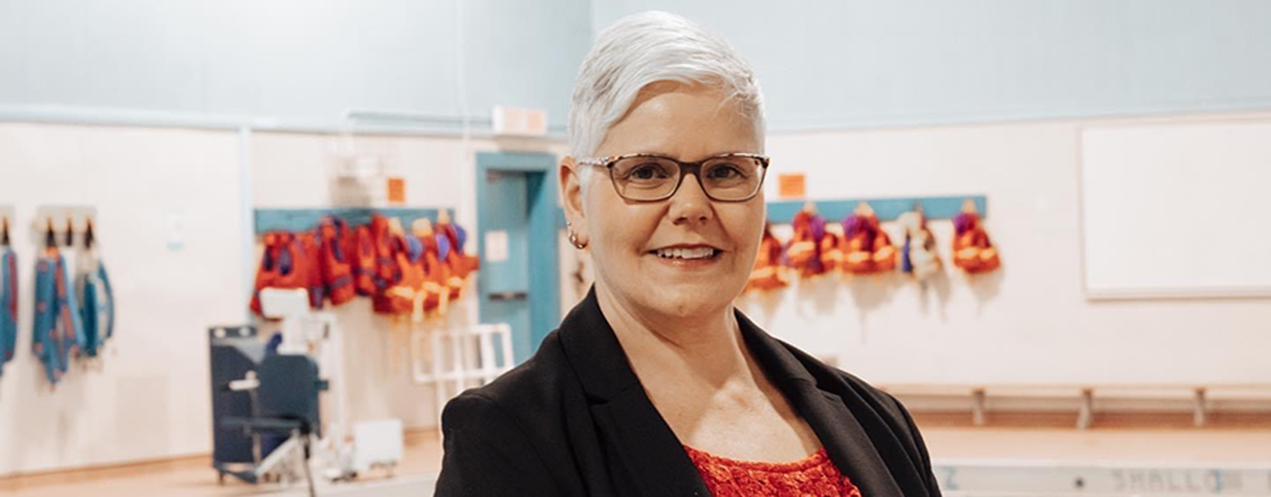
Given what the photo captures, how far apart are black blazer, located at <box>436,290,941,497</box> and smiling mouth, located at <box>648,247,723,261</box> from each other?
9 cm

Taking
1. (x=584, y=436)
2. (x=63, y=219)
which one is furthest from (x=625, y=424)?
(x=63, y=219)

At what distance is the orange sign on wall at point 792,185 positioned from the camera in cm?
871

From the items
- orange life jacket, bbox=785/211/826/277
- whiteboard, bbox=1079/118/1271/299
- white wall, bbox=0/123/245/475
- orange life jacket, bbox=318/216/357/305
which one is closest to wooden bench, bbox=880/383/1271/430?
whiteboard, bbox=1079/118/1271/299

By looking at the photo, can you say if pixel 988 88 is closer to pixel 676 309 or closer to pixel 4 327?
pixel 4 327

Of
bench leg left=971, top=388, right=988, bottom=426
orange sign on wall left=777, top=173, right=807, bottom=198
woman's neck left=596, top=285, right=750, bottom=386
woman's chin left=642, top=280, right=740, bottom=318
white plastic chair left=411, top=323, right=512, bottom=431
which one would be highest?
orange sign on wall left=777, top=173, right=807, bottom=198

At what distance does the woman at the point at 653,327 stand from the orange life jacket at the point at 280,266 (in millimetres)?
6573

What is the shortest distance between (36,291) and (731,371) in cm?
625

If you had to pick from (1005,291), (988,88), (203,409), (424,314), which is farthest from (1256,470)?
(203,409)

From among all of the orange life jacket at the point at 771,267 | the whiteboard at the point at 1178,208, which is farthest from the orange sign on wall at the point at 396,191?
the whiteboard at the point at 1178,208

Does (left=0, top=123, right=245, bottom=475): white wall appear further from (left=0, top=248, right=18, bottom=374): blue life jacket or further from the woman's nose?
the woman's nose

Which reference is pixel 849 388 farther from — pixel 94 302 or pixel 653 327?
pixel 94 302

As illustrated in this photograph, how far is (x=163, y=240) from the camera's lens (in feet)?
24.0

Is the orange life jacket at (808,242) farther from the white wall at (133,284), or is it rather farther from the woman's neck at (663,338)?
the woman's neck at (663,338)

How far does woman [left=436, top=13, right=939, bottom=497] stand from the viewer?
1.14m
